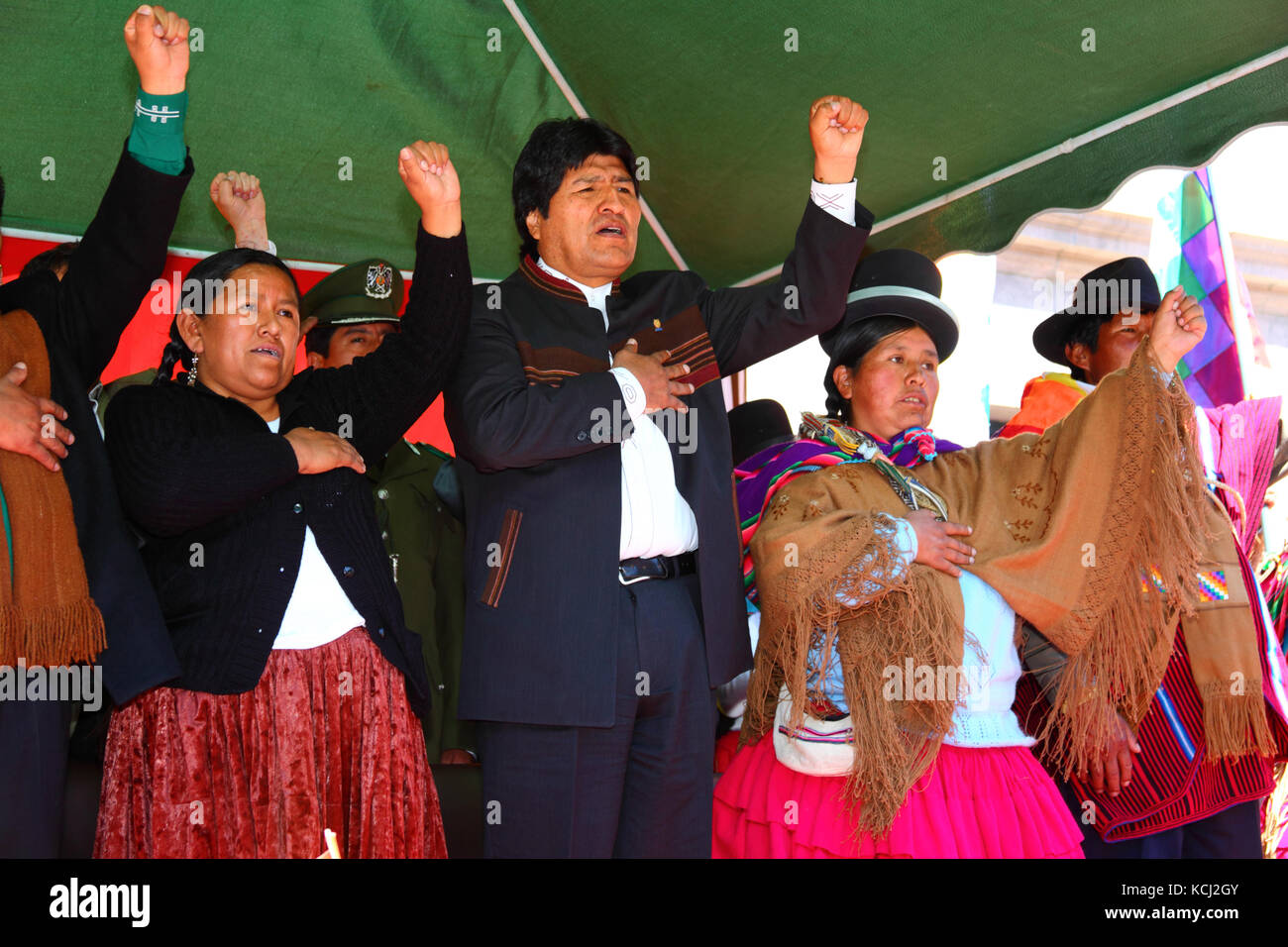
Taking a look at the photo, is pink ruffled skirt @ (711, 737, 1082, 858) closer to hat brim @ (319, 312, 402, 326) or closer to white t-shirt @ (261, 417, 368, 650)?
white t-shirt @ (261, 417, 368, 650)

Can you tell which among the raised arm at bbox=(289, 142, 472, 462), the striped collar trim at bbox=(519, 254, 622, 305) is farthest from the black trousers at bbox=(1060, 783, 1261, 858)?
the raised arm at bbox=(289, 142, 472, 462)

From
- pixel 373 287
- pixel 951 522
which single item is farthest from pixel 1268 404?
pixel 373 287

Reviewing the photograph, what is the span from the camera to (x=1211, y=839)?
10.7 ft

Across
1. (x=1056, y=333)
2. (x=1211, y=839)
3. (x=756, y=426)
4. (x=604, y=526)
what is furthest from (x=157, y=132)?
(x=1211, y=839)

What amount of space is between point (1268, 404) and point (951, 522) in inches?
51.6

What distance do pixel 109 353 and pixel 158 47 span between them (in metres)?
0.67

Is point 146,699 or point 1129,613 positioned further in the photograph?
point 1129,613

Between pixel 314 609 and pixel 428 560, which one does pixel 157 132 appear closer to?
pixel 314 609

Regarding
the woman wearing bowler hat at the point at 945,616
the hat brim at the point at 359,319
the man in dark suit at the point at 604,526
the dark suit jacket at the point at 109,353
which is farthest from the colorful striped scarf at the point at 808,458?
the dark suit jacket at the point at 109,353

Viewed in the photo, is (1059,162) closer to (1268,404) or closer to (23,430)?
(1268,404)

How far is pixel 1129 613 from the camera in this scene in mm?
3117

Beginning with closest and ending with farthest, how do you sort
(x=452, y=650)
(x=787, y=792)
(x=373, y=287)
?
1. (x=787, y=792)
2. (x=452, y=650)
3. (x=373, y=287)

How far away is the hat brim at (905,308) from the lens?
3.46 m

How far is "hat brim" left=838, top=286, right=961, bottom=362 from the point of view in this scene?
3.46m
